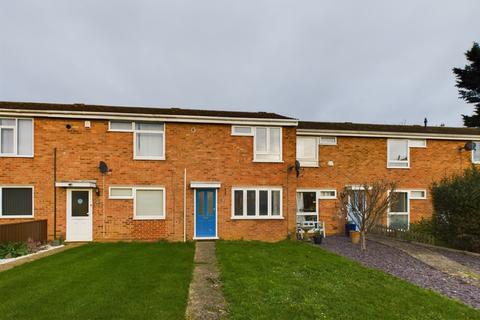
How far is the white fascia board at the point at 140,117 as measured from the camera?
11.6 m

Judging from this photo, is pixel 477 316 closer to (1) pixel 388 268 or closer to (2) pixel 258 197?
(1) pixel 388 268

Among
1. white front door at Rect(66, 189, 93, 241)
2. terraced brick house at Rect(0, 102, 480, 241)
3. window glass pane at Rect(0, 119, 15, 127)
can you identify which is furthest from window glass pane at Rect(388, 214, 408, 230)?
window glass pane at Rect(0, 119, 15, 127)

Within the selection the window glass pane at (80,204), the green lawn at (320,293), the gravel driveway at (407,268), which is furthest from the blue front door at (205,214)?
the gravel driveway at (407,268)

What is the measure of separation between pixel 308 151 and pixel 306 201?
99.7 inches

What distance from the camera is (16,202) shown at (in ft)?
37.9

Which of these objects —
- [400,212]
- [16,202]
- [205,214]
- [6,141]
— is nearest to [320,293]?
[205,214]

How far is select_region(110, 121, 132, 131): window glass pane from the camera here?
40.0 ft

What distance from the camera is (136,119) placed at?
1211 centimetres

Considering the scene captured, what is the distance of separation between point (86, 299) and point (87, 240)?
284 inches

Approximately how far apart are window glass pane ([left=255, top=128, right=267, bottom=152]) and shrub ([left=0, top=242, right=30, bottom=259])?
9193mm

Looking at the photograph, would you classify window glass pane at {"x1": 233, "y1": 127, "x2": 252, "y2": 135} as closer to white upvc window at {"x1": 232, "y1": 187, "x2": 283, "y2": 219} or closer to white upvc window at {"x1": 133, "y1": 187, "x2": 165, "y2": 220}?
white upvc window at {"x1": 232, "y1": 187, "x2": 283, "y2": 219}

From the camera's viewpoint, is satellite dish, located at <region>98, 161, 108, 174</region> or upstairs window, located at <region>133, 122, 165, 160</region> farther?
upstairs window, located at <region>133, 122, 165, 160</region>

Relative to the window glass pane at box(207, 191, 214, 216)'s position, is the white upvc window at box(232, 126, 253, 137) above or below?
above

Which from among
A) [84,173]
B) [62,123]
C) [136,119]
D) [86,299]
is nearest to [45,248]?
[84,173]
